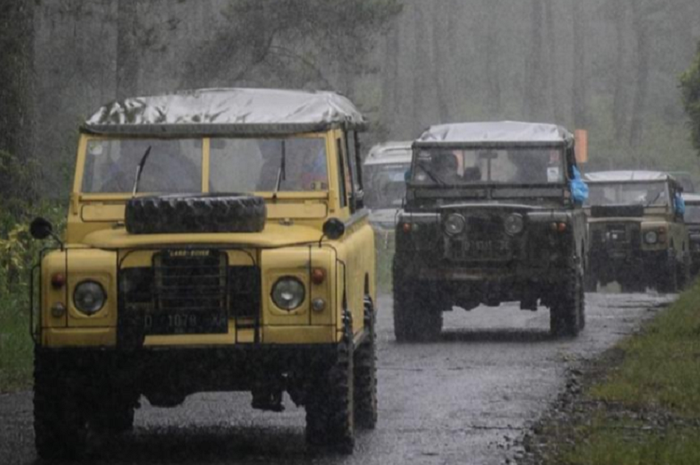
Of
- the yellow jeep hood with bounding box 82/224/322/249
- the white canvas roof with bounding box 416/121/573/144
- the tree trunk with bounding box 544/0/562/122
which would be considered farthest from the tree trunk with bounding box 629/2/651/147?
the yellow jeep hood with bounding box 82/224/322/249

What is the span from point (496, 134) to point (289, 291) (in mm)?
10662

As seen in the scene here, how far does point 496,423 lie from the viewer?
12.8 metres

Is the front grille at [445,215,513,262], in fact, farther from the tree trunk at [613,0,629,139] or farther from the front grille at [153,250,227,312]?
the tree trunk at [613,0,629,139]

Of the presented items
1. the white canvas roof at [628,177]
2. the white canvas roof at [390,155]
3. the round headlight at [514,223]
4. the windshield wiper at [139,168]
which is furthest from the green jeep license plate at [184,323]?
the white canvas roof at [390,155]

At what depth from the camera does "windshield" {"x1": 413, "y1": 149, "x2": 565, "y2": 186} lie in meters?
20.6

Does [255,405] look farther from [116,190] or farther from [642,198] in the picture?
[642,198]

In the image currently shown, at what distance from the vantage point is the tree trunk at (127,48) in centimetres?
4441

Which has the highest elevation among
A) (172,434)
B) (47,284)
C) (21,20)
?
(21,20)

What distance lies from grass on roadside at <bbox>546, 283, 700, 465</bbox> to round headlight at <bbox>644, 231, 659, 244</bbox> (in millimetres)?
12176

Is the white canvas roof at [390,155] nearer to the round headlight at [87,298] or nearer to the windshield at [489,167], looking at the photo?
the windshield at [489,167]

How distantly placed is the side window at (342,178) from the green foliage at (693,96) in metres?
21.4

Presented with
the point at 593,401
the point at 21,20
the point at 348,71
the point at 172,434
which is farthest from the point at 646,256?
the point at 348,71

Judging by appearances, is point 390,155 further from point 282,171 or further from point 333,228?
point 333,228

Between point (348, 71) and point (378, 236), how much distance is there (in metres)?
16.0
